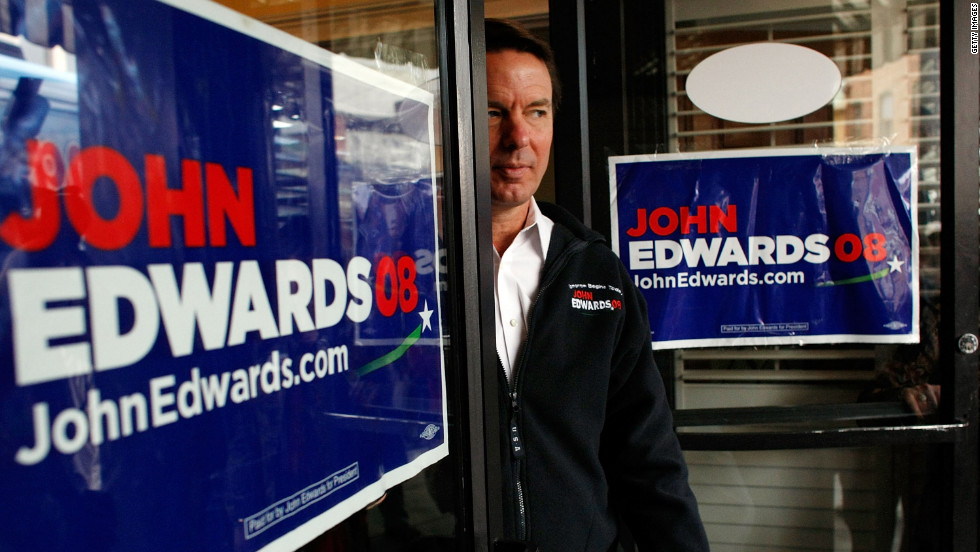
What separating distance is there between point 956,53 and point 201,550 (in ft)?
7.58

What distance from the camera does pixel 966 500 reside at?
6.90 ft

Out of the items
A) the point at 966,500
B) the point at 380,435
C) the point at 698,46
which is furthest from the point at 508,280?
the point at 966,500

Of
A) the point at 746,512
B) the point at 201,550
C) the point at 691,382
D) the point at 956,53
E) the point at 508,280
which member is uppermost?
the point at 956,53

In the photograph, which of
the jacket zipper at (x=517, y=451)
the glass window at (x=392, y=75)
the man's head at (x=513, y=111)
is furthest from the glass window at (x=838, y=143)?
the glass window at (x=392, y=75)

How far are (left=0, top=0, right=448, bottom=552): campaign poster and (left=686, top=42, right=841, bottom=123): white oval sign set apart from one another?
158cm

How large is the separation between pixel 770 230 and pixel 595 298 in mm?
955

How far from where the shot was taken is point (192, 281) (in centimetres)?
54

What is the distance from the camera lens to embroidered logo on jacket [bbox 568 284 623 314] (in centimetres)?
140

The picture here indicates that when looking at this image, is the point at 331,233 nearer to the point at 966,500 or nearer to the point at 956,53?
the point at 956,53

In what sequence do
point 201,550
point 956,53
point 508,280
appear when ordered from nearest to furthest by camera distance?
1. point 201,550
2. point 508,280
3. point 956,53

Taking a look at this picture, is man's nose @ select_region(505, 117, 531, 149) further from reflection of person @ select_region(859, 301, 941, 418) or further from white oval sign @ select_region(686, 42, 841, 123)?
reflection of person @ select_region(859, 301, 941, 418)

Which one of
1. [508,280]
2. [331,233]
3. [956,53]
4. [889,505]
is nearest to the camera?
[331,233]

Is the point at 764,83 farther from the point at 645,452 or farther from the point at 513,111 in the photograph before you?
the point at 645,452

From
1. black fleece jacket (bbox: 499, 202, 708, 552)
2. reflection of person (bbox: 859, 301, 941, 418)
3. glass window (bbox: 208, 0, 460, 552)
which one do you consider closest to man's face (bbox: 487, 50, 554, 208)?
black fleece jacket (bbox: 499, 202, 708, 552)
